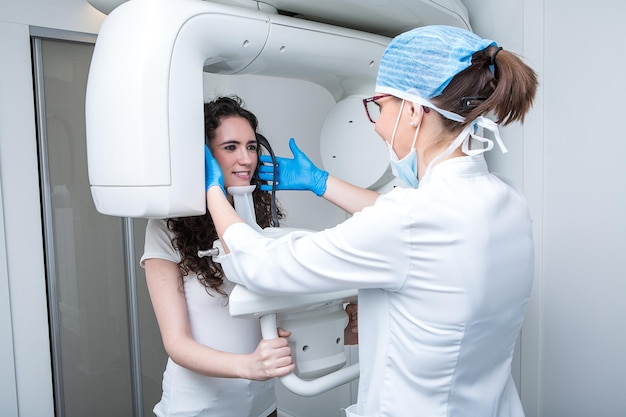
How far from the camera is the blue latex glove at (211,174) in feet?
3.92

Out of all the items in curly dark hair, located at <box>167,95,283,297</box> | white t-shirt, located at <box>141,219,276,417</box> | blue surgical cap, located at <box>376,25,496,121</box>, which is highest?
blue surgical cap, located at <box>376,25,496,121</box>

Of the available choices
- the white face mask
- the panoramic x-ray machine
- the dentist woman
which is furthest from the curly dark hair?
the white face mask

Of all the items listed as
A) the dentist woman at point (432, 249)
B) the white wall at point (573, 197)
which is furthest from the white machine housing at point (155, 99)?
the white wall at point (573, 197)

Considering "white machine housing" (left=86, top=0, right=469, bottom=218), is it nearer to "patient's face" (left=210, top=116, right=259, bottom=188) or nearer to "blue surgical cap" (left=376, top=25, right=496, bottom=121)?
"patient's face" (left=210, top=116, right=259, bottom=188)

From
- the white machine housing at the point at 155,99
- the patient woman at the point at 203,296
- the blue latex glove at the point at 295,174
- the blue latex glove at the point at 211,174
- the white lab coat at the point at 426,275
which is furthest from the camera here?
the blue latex glove at the point at 295,174

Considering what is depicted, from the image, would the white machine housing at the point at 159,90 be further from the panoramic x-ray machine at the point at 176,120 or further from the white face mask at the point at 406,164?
the white face mask at the point at 406,164

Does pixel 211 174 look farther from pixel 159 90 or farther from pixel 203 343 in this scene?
pixel 203 343

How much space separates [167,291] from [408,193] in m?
0.69

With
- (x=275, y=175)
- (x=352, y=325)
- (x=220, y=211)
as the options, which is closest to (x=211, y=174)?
(x=220, y=211)

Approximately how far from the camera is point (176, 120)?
108 centimetres

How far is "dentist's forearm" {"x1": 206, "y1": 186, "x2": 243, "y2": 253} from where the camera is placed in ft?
3.61

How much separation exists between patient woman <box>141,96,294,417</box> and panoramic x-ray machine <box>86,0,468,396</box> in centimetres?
17

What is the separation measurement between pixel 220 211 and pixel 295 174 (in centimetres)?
41

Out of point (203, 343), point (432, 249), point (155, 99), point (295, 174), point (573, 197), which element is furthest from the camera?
point (573, 197)
